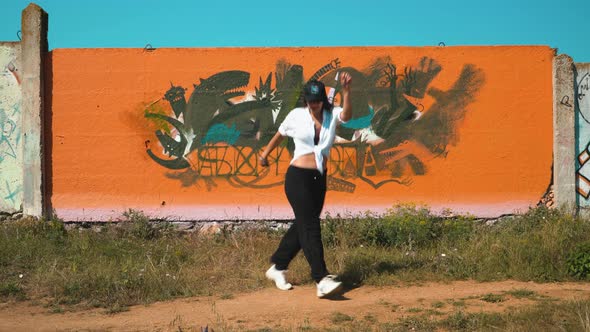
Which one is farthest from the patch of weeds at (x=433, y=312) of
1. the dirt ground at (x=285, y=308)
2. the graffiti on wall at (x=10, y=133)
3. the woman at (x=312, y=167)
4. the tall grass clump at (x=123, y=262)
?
the graffiti on wall at (x=10, y=133)

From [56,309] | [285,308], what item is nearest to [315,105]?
[285,308]

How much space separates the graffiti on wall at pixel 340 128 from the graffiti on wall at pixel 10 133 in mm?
1746

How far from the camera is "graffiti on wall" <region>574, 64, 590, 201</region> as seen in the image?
297 inches

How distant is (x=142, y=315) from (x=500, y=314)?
2833 mm

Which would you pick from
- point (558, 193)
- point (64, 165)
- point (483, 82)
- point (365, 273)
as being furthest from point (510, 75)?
point (64, 165)

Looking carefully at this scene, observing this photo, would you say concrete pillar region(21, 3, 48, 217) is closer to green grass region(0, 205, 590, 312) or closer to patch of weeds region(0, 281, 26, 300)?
green grass region(0, 205, 590, 312)

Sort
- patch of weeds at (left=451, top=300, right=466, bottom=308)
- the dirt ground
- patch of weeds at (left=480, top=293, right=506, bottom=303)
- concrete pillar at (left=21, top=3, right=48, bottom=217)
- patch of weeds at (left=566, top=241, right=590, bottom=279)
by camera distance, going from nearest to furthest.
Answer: the dirt ground, patch of weeds at (left=451, top=300, right=466, bottom=308), patch of weeds at (left=480, top=293, right=506, bottom=303), patch of weeds at (left=566, top=241, right=590, bottom=279), concrete pillar at (left=21, top=3, right=48, bottom=217)

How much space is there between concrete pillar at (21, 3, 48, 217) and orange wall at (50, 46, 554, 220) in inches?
7.1

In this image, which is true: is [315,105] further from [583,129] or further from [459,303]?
[583,129]

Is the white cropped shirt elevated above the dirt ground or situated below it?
above

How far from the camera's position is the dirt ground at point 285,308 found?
170 inches

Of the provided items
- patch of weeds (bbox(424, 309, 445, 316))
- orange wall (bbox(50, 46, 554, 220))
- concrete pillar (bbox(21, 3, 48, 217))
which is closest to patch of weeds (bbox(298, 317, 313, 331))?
patch of weeds (bbox(424, 309, 445, 316))

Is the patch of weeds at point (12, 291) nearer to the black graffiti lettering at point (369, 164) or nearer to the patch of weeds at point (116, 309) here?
the patch of weeds at point (116, 309)

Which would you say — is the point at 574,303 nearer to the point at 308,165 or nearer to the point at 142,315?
the point at 308,165
